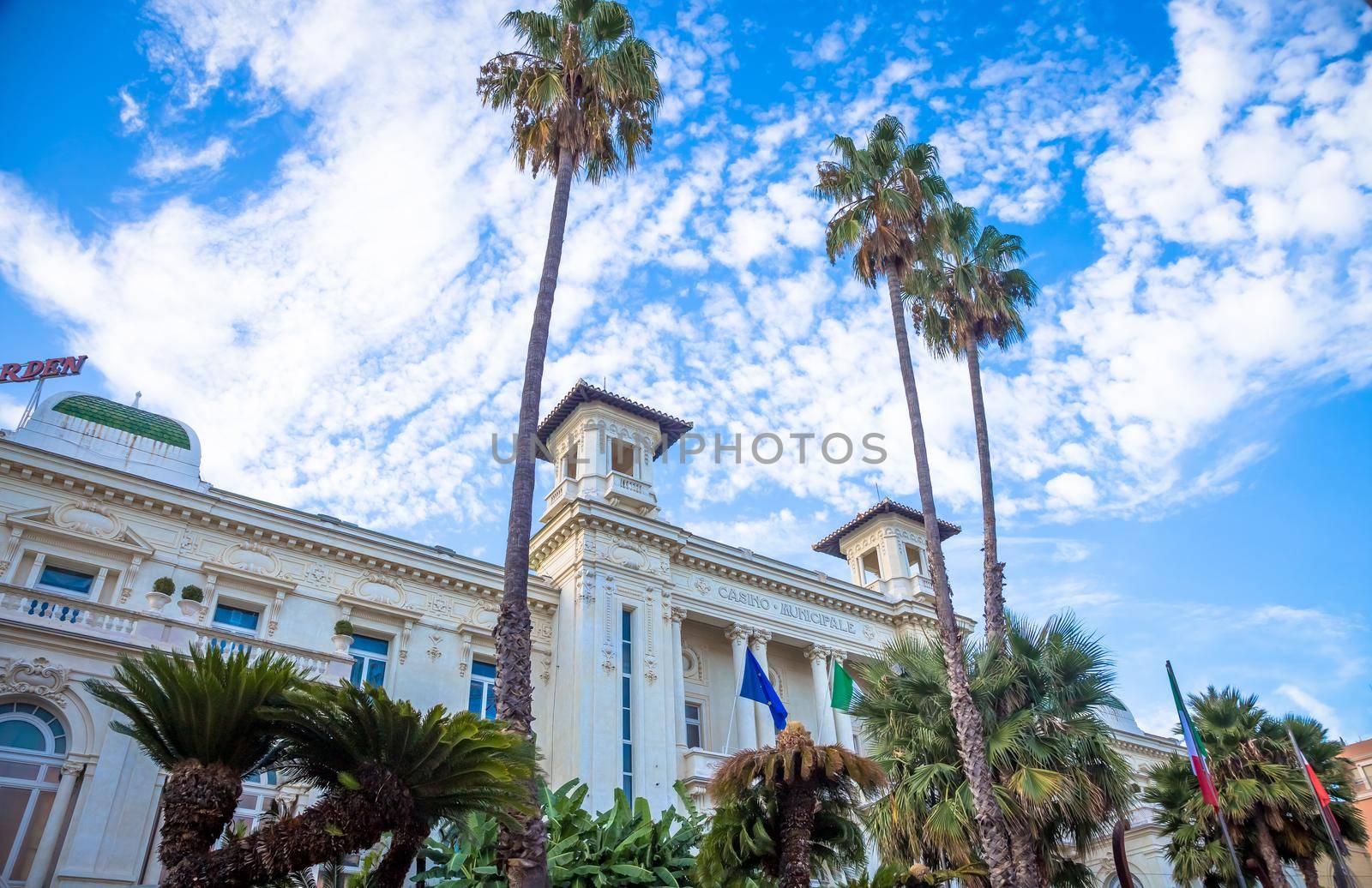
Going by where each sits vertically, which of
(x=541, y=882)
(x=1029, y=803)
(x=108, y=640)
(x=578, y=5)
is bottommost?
(x=541, y=882)

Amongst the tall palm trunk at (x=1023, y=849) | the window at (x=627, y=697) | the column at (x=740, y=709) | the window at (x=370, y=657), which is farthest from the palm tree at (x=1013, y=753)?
the window at (x=370, y=657)

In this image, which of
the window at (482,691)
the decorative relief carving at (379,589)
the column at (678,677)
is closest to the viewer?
the decorative relief carving at (379,589)

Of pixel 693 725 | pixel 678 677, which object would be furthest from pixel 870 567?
pixel 678 677

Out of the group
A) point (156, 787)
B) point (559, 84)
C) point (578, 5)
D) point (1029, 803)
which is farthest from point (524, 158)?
point (1029, 803)

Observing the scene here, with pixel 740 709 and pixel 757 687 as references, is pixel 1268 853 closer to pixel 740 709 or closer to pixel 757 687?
pixel 757 687

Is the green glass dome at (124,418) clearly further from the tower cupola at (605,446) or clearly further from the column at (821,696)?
the column at (821,696)

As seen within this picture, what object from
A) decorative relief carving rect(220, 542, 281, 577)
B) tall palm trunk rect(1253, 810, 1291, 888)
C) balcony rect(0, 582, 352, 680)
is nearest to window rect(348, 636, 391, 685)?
decorative relief carving rect(220, 542, 281, 577)

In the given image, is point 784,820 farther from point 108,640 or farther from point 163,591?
point 163,591

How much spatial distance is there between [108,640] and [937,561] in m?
16.3

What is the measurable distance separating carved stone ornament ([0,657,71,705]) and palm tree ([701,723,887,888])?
39.6 ft

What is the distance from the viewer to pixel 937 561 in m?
19.4

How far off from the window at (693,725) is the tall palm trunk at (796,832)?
53.5ft

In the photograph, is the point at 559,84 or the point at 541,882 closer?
the point at 541,882

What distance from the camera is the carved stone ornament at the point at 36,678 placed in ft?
53.8
